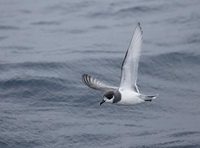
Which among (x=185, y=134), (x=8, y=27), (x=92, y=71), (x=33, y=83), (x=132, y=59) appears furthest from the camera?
(x=8, y=27)

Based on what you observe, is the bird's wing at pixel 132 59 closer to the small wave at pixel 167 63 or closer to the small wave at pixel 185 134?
the small wave at pixel 185 134

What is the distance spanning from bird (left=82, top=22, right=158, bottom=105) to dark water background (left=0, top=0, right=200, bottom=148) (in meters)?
1.56

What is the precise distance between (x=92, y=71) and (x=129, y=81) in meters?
5.87

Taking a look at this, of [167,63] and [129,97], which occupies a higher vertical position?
[167,63]

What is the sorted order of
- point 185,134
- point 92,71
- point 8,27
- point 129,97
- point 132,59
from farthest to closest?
point 8,27, point 92,71, point 185,134, point 129,97, point 132,59

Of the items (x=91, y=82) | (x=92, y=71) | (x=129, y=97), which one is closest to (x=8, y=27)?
(x=92, y=71)

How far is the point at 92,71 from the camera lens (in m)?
21.0

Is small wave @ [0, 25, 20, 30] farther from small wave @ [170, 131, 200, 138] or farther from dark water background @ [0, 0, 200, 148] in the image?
small wave @ [170, 131, 200, 138]

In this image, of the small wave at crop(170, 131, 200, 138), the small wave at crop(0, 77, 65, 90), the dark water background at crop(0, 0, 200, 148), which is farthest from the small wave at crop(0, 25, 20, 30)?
the small wave at crop(170, 131, 200, 138)

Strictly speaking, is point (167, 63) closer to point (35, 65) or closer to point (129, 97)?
point (35, 65)

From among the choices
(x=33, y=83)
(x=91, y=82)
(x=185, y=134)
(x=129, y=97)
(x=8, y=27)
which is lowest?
(x=129, y=97)

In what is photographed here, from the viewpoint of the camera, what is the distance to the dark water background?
1697cm

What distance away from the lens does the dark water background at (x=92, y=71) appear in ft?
55.7

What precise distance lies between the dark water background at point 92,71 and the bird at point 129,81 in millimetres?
1564
